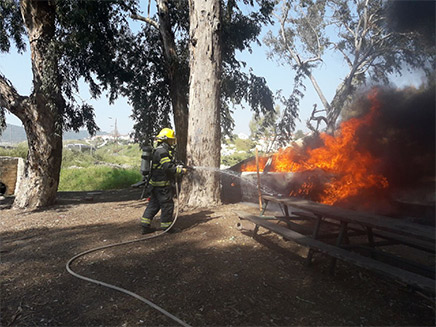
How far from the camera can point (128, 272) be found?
13.7 feet

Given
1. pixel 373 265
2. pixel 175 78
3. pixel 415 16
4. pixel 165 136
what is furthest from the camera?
pixel 415 16

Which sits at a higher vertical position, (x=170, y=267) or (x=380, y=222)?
(x=380, y=222)

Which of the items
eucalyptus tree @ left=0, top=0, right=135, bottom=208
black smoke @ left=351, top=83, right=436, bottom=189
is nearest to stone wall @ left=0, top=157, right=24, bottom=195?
eucalyptus tree @ left=0, top=0, right=135, bottom=208

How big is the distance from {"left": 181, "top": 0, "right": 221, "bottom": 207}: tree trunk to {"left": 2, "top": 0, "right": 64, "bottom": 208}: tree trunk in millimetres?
4398

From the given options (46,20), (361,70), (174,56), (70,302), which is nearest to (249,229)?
(70,302)

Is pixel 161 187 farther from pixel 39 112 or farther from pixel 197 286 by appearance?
pixel 39 112

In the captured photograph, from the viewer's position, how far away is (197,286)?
3.67 metres

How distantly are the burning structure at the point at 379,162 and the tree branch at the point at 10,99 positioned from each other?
7599mm

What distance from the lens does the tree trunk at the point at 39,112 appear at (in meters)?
8.78

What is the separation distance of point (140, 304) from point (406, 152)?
6476mm

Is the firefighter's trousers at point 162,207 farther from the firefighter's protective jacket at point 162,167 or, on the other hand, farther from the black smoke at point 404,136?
the black smoke at point 404,136

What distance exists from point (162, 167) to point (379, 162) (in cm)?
501

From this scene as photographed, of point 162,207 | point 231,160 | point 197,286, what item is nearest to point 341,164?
point 162,207

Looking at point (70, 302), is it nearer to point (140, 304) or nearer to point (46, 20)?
point (140, 304)
